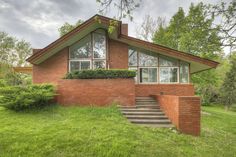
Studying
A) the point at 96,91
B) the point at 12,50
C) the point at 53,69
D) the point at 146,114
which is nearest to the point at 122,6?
the point at 146,114

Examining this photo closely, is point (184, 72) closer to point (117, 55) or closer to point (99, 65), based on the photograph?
point (117, 55)

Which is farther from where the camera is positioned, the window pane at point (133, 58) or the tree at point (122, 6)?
the window pane at point (133, 58)

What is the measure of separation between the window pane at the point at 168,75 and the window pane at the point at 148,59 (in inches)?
30.2

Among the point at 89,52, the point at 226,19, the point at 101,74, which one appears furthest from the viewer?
the point at 89,52

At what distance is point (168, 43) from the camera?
2295 centimetres

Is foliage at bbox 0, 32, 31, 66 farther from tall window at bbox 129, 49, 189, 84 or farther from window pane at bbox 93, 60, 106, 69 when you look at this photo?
tall window at bbox 129, 49, 189, 84

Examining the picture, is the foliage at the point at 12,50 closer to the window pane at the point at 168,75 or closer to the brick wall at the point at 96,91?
the brick wall at the point at 96,91

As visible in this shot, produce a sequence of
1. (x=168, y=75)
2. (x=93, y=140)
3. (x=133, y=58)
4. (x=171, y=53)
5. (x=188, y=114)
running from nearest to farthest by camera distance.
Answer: (x=93, y=140) < (x=188, y=114) < (x=171, y=53) < (x=168, y=75) < (x=133, y=58)

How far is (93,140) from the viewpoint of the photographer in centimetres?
561

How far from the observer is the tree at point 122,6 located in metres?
4.51

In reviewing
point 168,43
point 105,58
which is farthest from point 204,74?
point 105,58

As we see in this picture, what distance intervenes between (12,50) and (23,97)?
29402 millimetres

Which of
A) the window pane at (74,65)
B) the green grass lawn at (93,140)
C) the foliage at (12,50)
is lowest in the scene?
the green grass lawn at (93,140)

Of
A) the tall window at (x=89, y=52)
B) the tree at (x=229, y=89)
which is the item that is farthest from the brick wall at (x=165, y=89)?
the tree at (x=229, y=89)
